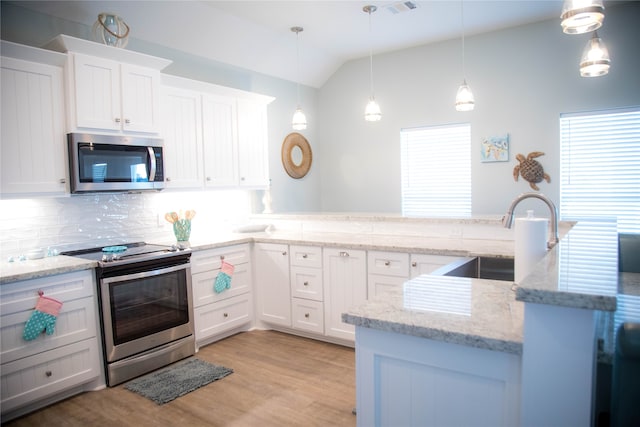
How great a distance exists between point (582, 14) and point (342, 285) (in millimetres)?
2367

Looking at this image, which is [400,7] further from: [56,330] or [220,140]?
[56,330]

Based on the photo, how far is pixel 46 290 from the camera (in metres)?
2.53

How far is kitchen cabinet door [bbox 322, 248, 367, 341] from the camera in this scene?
10.7 feet

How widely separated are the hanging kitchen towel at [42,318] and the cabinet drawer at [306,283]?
1743mm

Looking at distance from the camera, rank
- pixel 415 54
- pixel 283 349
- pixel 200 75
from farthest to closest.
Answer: pixel 415 54
pixel 200 75
pixel 283 349

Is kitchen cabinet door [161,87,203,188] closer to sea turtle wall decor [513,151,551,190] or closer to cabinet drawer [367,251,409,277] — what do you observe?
cabinet drawer [367,251,409,277]

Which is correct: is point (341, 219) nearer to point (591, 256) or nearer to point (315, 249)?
point (315, 249)

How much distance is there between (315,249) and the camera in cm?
349

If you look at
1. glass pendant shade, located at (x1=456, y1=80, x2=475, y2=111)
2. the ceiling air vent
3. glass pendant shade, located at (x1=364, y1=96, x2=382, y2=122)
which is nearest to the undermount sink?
glass pendant shade, located at (x1=456, y1=80, x2=475, y2=111)

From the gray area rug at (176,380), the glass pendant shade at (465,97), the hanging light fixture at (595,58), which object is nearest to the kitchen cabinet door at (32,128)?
the gray area rug at (176,380)

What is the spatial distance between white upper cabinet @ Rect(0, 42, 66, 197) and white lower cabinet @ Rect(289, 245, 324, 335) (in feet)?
5.97

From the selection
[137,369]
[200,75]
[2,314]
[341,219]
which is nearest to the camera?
[2,314]

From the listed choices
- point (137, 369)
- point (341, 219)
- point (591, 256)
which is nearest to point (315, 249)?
point (341, 219)

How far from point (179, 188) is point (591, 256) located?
309 centimetres
